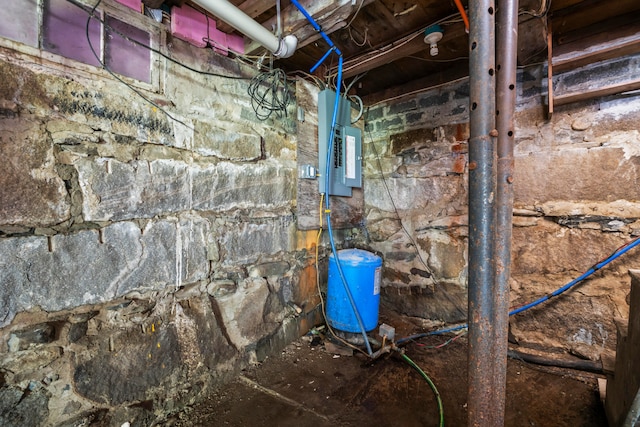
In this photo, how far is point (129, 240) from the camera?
46.2 inches

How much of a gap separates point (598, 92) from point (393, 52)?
115 cm

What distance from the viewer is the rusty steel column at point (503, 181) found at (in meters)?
0.84

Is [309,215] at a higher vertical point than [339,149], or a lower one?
lower

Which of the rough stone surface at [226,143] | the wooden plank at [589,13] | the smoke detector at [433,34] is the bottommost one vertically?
the rough stone surface at [226,143]

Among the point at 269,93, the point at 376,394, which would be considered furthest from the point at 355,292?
the point at 269,93

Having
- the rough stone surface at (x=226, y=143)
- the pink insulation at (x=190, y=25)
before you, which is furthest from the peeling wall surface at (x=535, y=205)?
the pink insulation at (x=190, y=25)

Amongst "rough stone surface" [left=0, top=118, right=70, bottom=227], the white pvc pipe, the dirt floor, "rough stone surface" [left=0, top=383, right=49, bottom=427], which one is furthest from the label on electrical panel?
"rough stone surface" [left=0, top=383, right=49, bottom=427]

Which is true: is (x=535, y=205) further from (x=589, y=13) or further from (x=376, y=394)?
(x=376, y=394)

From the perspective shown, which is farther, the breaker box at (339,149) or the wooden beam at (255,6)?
the breaker box at (339,149)

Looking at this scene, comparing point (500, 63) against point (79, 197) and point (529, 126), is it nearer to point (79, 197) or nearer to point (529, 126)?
point (529, 126)

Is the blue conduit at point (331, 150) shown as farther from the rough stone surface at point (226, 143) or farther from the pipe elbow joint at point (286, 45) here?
the rough stone surface at point (226, 143)

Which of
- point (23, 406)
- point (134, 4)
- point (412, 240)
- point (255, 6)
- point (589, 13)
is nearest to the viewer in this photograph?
point (23, 406)

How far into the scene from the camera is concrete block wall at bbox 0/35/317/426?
940mm

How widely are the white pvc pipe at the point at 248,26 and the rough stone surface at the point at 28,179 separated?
2.46 feet
